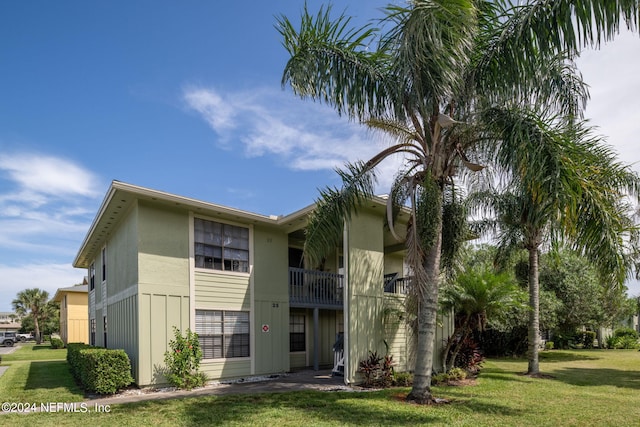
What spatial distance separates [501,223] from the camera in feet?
54.5

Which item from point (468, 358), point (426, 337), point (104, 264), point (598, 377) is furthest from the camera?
point (104, 264)

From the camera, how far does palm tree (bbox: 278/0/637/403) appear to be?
8.41 m

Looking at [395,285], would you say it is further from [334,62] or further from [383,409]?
[334,62]

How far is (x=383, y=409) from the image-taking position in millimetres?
9203

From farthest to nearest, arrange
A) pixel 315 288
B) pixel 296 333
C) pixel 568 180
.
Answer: pixel 296 333, pixel 315 288, pixel 568 180

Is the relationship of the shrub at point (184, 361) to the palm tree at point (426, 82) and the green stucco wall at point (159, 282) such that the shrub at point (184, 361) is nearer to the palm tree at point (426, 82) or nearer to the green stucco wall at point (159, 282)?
the green stucco wall at point (159, 282)

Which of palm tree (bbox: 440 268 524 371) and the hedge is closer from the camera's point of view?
the hedge

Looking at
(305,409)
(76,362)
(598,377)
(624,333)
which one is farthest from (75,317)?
(624,333)

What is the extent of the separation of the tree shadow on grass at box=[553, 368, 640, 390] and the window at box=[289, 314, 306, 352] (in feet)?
28.3

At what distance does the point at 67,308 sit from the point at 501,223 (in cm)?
3063

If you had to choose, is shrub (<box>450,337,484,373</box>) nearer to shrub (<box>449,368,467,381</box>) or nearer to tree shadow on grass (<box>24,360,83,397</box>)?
shrub (<box>449,368,467,381</box>)

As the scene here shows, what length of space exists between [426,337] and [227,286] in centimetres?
629

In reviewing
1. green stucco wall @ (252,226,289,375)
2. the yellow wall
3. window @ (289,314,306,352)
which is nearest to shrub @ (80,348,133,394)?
green stucco wall @ (252,226,289,375)

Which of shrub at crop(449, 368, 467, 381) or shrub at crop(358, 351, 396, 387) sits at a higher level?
shrub at crop(358, 351, 396, 387)
